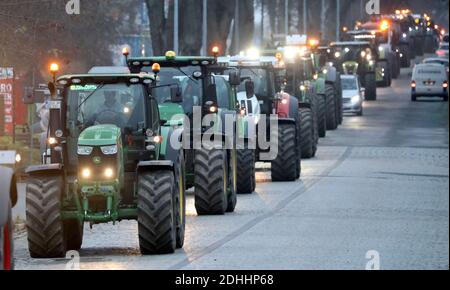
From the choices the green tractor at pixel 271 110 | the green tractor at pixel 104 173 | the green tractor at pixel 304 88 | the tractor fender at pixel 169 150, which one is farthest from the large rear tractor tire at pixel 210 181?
the green tractor at pixel 304 88

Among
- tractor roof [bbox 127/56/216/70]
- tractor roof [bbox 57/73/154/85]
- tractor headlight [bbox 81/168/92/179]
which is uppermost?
tractor roof [bbox 127/56/216/70]

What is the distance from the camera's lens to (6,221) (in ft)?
A: 35.5

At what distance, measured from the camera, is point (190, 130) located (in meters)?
26.2

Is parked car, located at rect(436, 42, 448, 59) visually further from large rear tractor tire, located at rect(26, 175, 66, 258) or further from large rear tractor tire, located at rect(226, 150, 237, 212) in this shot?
large rear tractor tire, located at rect(26, 175, 66, 258)

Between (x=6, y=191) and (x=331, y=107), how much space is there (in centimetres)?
4621

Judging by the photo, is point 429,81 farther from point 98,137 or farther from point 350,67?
point 98,137

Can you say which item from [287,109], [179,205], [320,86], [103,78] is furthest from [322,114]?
[179,205]

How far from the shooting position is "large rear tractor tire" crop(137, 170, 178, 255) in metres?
19.2

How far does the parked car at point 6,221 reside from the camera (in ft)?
35.4

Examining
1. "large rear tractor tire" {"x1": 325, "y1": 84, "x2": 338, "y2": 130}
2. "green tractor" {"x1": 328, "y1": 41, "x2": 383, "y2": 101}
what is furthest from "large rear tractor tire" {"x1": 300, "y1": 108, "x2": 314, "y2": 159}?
"green tractor" {"x1": 328, "y1": 41, "x2": 383, "y2": 101}

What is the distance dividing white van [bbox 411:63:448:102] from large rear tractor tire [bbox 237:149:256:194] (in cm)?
5113

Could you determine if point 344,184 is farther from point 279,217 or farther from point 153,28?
point 153,28

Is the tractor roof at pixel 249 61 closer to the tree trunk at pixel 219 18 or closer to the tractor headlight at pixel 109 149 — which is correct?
the tractor headlight at pixel 109 149
